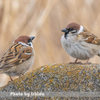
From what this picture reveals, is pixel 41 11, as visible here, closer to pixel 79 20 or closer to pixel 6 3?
pixel 6 3

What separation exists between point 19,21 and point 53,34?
0.98 meters

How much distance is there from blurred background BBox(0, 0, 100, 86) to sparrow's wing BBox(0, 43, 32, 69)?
3.24 ft

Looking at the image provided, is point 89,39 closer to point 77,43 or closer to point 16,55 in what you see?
point 77,43

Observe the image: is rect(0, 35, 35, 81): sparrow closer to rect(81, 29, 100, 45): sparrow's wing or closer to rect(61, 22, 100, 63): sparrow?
rect(61, 22, 100, 63): sparrow

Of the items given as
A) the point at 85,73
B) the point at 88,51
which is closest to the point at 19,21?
the point at 88,51

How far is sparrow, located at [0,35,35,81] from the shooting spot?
270cm

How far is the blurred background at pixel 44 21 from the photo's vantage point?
397cm

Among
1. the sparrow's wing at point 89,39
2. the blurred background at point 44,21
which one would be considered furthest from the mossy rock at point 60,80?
the blurred background at point 44,21

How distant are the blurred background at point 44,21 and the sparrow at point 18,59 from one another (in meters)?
0.91

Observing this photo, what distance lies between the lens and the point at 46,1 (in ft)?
13.3

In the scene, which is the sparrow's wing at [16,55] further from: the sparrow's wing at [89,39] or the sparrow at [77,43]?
the sparrow's wing at [89,39]

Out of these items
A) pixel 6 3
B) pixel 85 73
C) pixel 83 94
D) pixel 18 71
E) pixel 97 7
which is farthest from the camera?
pixel 97 7

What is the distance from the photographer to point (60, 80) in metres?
2.02

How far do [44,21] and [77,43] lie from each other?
181 cm
